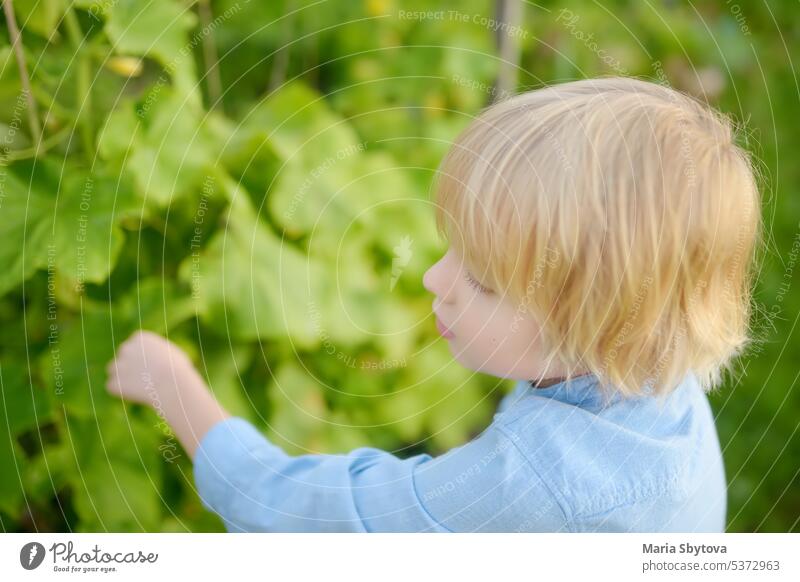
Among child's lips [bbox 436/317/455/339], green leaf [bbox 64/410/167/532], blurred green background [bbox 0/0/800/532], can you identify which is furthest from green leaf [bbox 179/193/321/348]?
child's lips [bbox 436/317/455/339]

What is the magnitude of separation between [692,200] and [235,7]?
50 cm

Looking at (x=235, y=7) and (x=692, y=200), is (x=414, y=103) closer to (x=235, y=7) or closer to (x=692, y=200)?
(x=235, y=7)

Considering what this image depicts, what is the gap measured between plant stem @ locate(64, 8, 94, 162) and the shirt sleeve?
0.26 metres

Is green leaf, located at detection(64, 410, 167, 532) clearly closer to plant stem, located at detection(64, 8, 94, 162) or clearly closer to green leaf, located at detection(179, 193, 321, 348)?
green leaf, located at detection(179, 193, 321, 348)

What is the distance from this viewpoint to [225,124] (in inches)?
31.2

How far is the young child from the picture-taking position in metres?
0.51

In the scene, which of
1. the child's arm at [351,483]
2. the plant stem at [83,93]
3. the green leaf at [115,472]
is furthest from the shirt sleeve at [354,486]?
the plant stem at [83,93]

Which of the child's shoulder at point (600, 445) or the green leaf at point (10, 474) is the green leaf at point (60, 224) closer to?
the green leaf at point (10, 474)

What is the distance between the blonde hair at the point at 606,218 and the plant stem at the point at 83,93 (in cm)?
32

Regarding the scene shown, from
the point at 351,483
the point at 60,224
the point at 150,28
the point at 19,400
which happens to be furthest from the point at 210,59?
the point at 351,483

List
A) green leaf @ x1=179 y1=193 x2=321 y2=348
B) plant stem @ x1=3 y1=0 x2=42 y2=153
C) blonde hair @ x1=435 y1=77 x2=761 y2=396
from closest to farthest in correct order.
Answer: blonde hair @ x1=435 y1=77 x2=761 y2=396
plant stem @ x1=3 y1=0 x2=42 y2=153
green leaf @ x1=179 y1=193 x2=321 y2=348

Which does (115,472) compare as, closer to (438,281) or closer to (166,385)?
(166,385)

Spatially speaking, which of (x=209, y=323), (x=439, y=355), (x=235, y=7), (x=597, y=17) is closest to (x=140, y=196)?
(x=209, y=323)

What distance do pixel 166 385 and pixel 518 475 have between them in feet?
0.96
